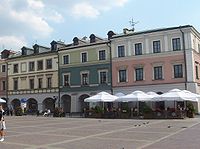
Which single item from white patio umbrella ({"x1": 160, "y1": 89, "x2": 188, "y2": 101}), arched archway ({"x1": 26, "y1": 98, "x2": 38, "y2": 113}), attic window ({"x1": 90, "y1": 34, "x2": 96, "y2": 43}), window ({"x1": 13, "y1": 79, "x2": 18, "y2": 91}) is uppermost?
attic window ({"x1": 90, "y1": 34, "x2": 96, "y2": 43})

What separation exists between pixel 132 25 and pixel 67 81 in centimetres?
1357

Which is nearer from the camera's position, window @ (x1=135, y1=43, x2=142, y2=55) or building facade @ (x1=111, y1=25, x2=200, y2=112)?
building facade @ (x1=111, y1=25, x2=200, y2=112)

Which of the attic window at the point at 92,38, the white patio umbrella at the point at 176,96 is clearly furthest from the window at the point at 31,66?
the white patio umbrella at the point at 176,96

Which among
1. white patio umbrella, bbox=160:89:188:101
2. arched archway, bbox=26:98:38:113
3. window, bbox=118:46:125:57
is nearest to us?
white patio umbrella, bbox=160:89:188:101

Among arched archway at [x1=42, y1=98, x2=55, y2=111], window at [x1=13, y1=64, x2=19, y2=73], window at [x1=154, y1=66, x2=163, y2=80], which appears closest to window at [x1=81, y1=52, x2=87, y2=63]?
arched archway at [x1=42, y1=98, x2=55, y2=111]

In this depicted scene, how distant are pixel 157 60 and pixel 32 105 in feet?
76.3

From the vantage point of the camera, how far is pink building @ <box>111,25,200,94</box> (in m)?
38.8

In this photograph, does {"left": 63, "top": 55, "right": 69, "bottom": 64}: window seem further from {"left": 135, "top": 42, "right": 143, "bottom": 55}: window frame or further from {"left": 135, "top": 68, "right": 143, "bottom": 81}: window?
{"left": 135, "top": 68, "right": 143, "bottom": 81}: window

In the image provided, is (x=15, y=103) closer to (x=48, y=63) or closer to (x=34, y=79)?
(x=34, y=79)

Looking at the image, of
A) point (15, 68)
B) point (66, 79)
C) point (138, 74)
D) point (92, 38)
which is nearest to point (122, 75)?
point (138, 74)

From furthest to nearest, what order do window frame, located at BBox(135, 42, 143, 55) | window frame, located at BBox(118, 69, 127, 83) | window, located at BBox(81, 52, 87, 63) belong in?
window, located at BBox(81, 52, 87, 63)
window frame, located at BBox(118, 69, 127, 83)
window frame, located at BBox(135, 42, 143, 55)

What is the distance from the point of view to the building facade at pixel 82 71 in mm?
44844

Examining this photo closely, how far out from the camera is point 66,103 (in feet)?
162

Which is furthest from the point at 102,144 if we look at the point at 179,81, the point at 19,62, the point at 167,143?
the point at 19,62
